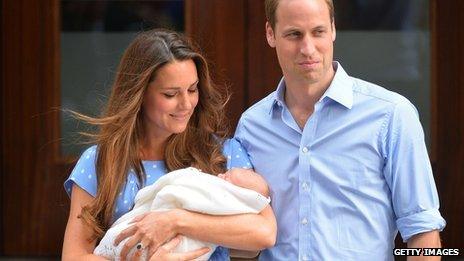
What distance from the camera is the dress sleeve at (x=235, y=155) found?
298 centimetres

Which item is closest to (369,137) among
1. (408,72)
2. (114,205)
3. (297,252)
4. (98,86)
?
(297,252)

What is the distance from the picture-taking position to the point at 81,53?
16.4 ft

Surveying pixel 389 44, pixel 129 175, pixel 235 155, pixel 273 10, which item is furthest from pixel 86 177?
pixel 389 44

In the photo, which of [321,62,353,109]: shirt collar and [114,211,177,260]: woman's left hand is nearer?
[114,211,177,260]: woman's left hand

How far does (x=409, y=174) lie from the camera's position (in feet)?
8.96

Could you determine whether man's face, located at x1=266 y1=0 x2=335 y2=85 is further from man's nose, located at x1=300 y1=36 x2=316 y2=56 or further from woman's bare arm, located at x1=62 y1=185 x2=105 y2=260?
woman's bare arm, located at x1=62 y1=185 x2=105 y2=260

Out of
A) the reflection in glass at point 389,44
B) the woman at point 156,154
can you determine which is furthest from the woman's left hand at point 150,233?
the reflection in glass at point 389,44

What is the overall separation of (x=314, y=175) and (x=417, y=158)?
0.31 meters

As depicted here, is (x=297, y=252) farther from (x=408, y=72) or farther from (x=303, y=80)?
(x=408, y=72)

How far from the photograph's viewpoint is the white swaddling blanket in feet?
9.04

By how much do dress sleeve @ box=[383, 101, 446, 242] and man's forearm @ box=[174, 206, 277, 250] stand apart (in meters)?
0.39

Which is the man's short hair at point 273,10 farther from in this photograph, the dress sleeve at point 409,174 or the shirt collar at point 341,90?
the dress sleeve at point 409,174

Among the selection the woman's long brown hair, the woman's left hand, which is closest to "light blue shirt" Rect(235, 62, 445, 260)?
the woman's long brown hair

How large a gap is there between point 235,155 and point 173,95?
0.29 metres
